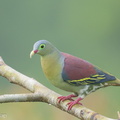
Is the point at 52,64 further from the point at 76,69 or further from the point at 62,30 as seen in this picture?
the point at 62,30

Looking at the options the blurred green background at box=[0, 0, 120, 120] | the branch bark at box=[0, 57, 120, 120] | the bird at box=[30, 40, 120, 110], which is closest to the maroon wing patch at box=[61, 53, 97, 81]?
the bird at box=[30, 40, 120, 110]

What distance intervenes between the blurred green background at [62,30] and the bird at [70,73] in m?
3.11

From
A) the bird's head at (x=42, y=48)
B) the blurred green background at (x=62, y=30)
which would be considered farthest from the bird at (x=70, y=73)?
the blurred green background at (x=62, y=30)

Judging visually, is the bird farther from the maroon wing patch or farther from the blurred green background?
the blurred green background

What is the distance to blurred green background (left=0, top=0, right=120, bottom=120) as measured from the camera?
7.76m

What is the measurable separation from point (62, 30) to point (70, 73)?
7120mm

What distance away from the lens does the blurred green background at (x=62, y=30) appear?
25.5ft

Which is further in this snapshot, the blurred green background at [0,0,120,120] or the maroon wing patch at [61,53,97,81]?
the blurred green background at [0,0,120,120]

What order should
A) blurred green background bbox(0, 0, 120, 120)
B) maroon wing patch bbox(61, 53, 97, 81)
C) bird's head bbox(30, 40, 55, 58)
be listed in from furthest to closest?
blurred green background bbox(0, 0, 120, 120) < maroon wing patch bbox(61, 53, 97, 81) < bird's head bbox(30, 40, 55, 58)

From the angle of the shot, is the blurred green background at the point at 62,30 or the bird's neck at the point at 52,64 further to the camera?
the blurred green background at the point at 62,30

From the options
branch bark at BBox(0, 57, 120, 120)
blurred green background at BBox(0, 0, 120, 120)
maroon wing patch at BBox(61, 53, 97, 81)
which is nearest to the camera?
branch bark at BBox(0, 57, 120, 120)

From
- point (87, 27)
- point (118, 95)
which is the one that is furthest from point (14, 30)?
point (118, 95)

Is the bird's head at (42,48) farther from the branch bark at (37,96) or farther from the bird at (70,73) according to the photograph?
the branch bark at (37,96)

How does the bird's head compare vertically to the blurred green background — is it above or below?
above
